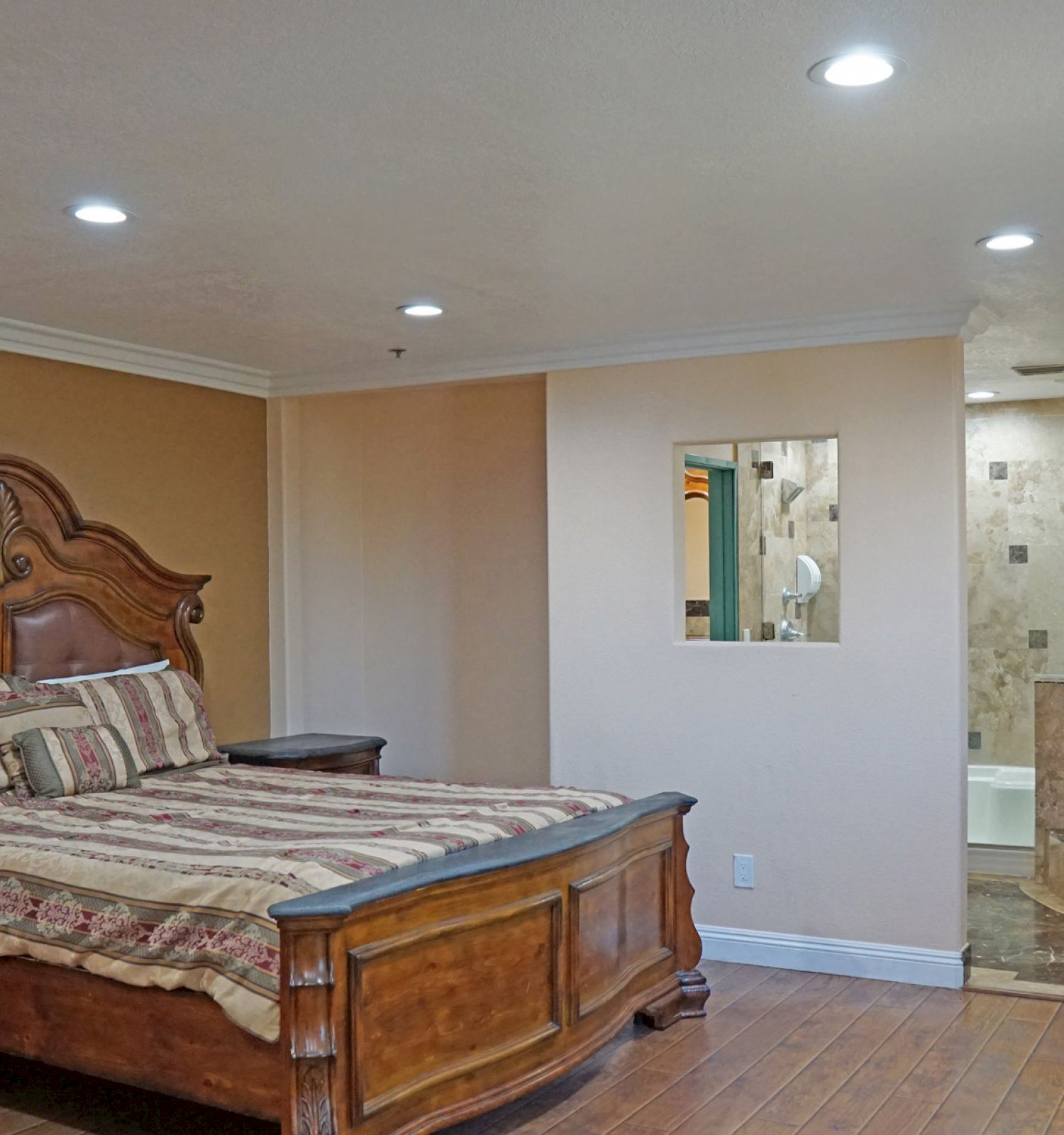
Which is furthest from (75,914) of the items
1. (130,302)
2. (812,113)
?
(812,113)

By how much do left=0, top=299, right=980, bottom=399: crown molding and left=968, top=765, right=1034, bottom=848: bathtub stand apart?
9.77 ft

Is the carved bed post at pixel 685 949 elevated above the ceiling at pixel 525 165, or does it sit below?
below

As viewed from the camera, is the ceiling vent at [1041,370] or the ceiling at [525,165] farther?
the ceiling vent at [1041,370]

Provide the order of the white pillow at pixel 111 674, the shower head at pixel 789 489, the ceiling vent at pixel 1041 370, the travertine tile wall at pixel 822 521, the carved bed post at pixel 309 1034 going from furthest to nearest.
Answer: the travertine tile wall at pixel 822 521, the shower head at pixel 789 489, the ceiling vent at pixel 1041 370, the white pillow at pixel 111 674, the carved bed post at pixel 309 1034

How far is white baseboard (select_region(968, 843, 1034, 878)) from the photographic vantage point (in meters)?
6.35

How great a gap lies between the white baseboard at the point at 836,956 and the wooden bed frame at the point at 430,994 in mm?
667

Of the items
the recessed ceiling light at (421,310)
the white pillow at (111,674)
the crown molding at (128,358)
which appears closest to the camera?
the recessed ceiling light at (421,310)

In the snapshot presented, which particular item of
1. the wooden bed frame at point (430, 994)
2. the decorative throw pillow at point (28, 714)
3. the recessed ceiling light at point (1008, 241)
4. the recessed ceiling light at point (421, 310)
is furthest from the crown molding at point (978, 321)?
the decorative throw pillow at point (28, 714)

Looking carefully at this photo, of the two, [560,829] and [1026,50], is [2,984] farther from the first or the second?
[1026,50]

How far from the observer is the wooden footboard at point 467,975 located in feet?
8.61

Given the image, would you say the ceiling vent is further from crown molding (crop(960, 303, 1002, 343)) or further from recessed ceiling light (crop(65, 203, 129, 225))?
recessed ceiling light (crop(65, 203, 129, 225))

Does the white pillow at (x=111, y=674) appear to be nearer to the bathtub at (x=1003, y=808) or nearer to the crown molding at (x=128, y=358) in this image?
the crown molding at (x=128, y=358)

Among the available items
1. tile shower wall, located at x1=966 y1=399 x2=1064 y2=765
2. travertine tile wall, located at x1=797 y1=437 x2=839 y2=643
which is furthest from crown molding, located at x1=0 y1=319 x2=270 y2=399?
tile shower wall, located at x1=966 y1=399 x2=1064 y2=765

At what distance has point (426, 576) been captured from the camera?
6.07 m
